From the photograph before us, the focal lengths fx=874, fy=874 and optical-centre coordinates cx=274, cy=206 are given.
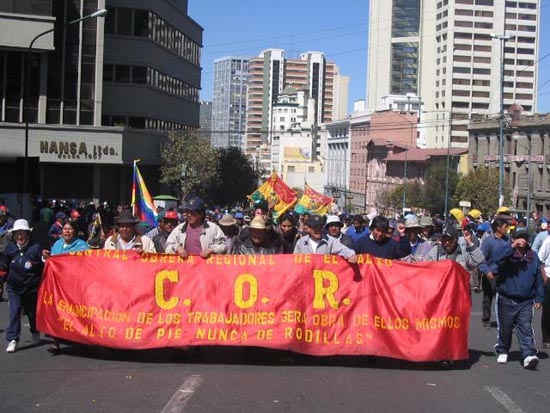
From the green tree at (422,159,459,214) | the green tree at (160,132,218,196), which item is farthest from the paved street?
→ the green tree at (422,159,459,214)

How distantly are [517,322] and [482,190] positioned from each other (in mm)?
62234

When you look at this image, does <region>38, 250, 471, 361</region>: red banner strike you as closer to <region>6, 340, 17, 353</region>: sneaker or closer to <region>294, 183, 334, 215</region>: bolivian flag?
<region>6, 340, 17, 353</region>: sneaker

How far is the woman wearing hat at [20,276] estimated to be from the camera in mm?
10305

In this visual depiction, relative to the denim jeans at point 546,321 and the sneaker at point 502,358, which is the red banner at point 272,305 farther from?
the denim jeans at point 546,321

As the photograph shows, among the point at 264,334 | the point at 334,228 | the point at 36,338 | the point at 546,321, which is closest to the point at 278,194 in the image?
the point at 334,228

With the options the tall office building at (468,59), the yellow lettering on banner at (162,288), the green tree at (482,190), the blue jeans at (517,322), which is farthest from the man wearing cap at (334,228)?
the tall office building at (468,59)

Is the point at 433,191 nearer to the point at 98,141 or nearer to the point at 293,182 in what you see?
the point at 98,141

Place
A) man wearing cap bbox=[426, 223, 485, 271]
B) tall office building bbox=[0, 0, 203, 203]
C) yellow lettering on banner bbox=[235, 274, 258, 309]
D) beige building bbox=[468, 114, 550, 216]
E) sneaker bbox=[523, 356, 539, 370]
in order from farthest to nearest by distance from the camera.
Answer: beige building bbox=[468, 114, 550, 216]
tall office building bbox=[0, 0, 203, 203]
man wearing cap bbox=[426, 223, 485, 271]
sneaker bbox=[523, 356, 539, 370]
yellow lettering on banner bbox=[235, 274, 258, 309]

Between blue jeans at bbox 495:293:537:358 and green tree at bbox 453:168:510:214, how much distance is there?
199ft

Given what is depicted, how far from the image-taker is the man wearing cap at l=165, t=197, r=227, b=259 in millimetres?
10070

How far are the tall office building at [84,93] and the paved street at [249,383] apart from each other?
90.9 feet

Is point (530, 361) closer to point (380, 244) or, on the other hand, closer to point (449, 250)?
point (449, 250)

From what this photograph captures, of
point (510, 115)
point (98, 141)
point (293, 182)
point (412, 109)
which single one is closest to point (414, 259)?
point (98, 141)

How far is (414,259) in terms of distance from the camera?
447 inches
